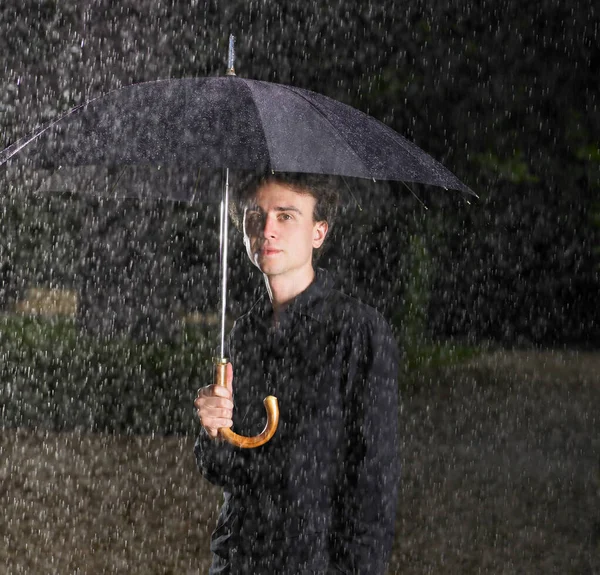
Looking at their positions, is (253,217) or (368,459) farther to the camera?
(253,217)

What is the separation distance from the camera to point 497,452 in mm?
9516

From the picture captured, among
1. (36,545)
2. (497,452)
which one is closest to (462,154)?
(497,452)

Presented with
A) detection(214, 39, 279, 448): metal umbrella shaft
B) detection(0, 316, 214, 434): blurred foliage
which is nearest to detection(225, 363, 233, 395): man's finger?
detection(214, 39, 279, 448): metal umbrella shaft

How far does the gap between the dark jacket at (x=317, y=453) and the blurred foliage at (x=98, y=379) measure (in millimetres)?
7403

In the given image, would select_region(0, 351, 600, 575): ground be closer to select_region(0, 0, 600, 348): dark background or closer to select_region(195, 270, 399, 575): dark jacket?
select_region(0, 0, 600, 348): dark background

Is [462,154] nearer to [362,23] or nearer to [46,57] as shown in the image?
[362,23]

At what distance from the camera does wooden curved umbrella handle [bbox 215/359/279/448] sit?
2939mm

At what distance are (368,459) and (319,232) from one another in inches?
29.6

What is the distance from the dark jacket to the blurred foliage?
291 inches

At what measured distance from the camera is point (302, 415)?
2.95 meters

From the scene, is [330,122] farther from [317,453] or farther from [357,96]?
[357,96]

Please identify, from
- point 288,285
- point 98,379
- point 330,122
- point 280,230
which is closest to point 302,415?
point 288,285

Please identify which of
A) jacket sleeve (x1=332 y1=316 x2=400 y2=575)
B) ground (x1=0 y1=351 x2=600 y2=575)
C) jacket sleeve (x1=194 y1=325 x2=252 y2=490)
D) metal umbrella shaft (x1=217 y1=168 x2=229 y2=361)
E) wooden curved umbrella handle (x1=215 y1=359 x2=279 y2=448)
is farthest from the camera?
ground (x1=0 y1=351 x2=600 y2=575)

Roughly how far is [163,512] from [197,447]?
4190 millimetres
